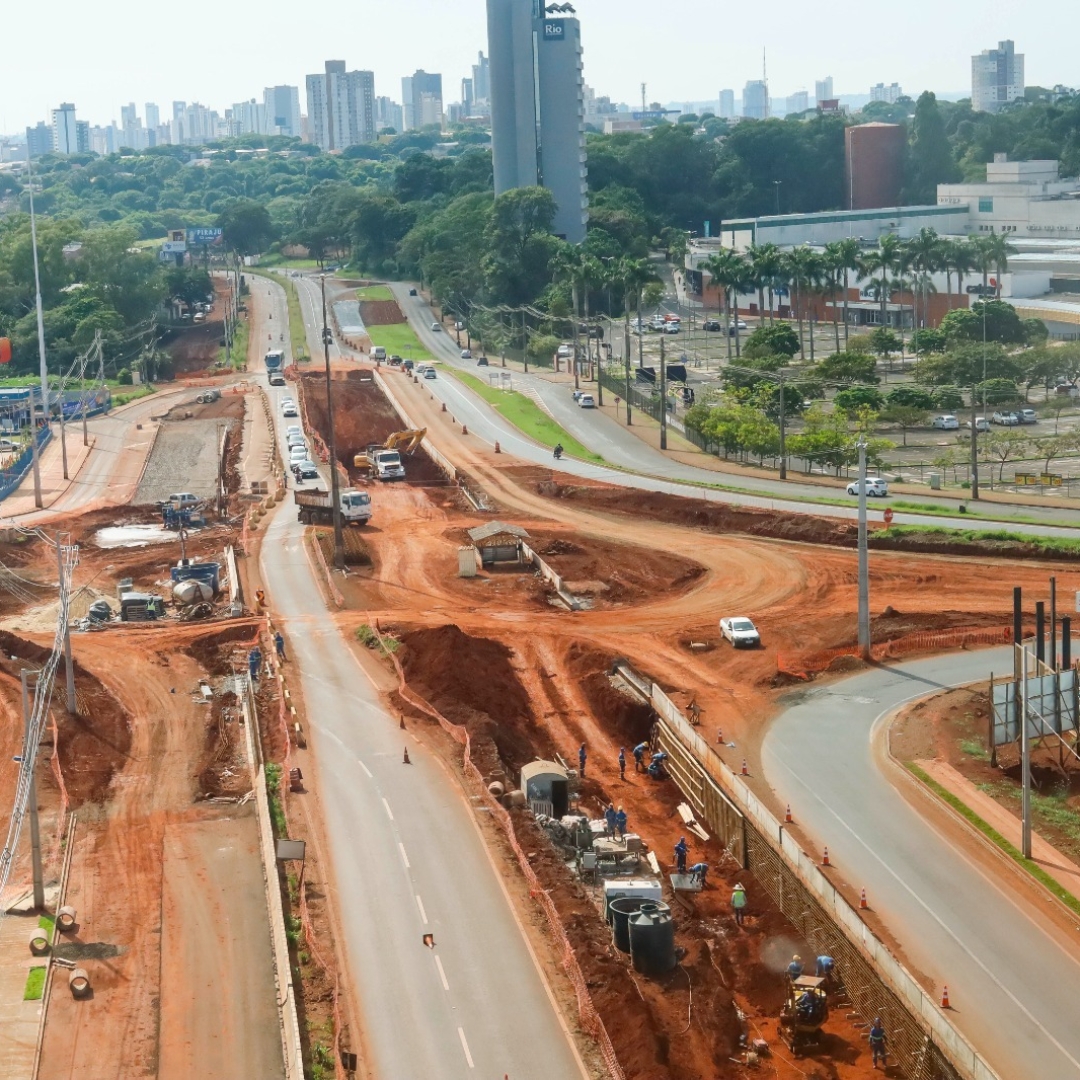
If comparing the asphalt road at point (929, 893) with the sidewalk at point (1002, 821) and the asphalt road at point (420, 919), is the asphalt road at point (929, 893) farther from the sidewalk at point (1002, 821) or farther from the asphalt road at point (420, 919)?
the asphalt road at point (420, 919)

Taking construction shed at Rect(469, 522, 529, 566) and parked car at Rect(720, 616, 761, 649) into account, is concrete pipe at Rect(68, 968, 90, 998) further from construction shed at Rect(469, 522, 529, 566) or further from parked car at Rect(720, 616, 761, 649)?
construction shed at Rect(469, 522, 529, 566)

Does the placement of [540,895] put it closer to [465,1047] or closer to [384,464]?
[465,1047]

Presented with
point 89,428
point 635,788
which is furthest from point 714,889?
point 89,428

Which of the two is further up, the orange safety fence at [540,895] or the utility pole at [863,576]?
the utility pole at [863,576]

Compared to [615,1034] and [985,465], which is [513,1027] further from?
[985,465]

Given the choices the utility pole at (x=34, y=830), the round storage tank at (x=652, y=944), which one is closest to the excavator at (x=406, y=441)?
the utility pole at (x=34, y=830)

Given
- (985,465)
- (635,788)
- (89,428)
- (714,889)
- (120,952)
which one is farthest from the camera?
(89,428)
